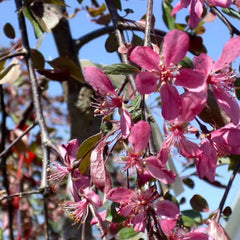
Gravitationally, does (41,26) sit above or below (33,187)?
above

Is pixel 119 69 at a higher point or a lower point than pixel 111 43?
lower

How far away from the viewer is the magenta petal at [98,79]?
2.19 ft

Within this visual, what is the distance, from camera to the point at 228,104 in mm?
665

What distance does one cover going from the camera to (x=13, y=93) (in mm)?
2502

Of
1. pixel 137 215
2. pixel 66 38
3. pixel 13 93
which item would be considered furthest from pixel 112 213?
pixel 13 93

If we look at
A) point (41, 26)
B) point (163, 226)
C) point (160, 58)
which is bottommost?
point (163, 226)

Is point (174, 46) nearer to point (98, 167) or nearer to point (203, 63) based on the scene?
point (203, 63)

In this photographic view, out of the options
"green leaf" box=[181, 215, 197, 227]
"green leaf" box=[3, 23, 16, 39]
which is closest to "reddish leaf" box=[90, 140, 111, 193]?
"green leaf" box=[181, 215, 197, 227]

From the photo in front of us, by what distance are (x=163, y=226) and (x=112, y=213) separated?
14 cm

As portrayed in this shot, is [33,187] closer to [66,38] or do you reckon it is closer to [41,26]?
[66,38]

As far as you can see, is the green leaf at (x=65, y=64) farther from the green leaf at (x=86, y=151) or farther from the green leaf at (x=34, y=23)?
the green leaf at (x=86, y=151)

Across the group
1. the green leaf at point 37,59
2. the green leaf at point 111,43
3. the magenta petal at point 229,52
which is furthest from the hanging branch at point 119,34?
the green leaf at point 37,59

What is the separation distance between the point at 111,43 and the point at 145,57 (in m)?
0.35

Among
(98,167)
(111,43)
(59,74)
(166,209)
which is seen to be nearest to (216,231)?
(166,209)
